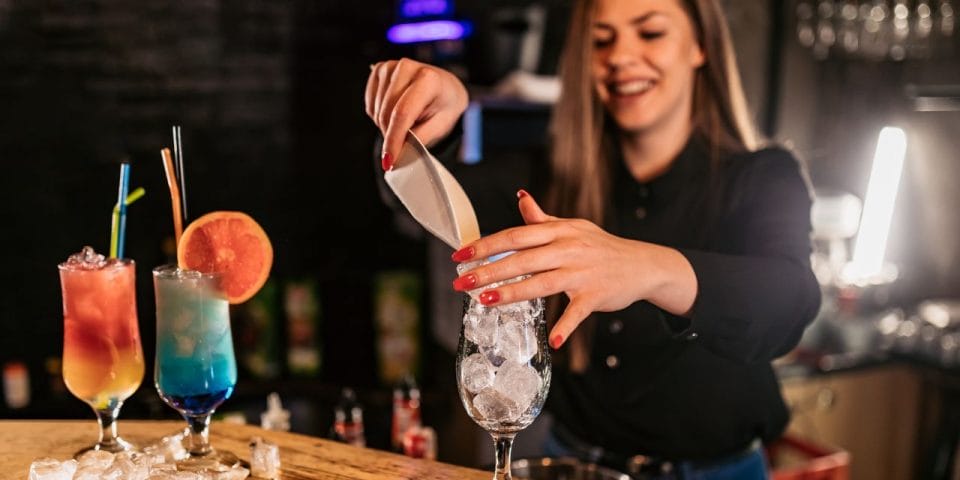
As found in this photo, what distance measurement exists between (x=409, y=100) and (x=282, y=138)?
99.5 inches

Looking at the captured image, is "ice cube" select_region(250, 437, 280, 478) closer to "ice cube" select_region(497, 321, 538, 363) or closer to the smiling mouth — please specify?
"ice cube" select_region(497, 321, 538, 363)

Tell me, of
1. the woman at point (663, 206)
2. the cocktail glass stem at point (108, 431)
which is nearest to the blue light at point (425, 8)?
the woman at point (663, 206)

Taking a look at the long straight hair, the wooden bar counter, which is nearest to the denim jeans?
the long straight hair

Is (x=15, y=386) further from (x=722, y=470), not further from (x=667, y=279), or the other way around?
(x=667, y=279)

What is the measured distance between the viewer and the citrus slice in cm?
128

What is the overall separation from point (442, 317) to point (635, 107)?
70.5 inches

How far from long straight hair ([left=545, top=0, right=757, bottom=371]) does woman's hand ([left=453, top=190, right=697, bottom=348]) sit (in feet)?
2.66

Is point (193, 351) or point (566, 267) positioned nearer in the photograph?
point (566, 267)

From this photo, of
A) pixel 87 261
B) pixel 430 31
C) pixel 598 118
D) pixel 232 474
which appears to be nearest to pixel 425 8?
pixel 430 31

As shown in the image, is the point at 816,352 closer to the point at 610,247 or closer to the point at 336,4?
the point at 336,4

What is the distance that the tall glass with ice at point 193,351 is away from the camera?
4.25ft

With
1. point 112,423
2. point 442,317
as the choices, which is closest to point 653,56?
point 112,423

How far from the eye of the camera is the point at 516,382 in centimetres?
111

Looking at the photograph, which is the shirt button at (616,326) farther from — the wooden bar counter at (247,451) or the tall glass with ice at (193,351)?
the tall glass with ice at (193,351)
